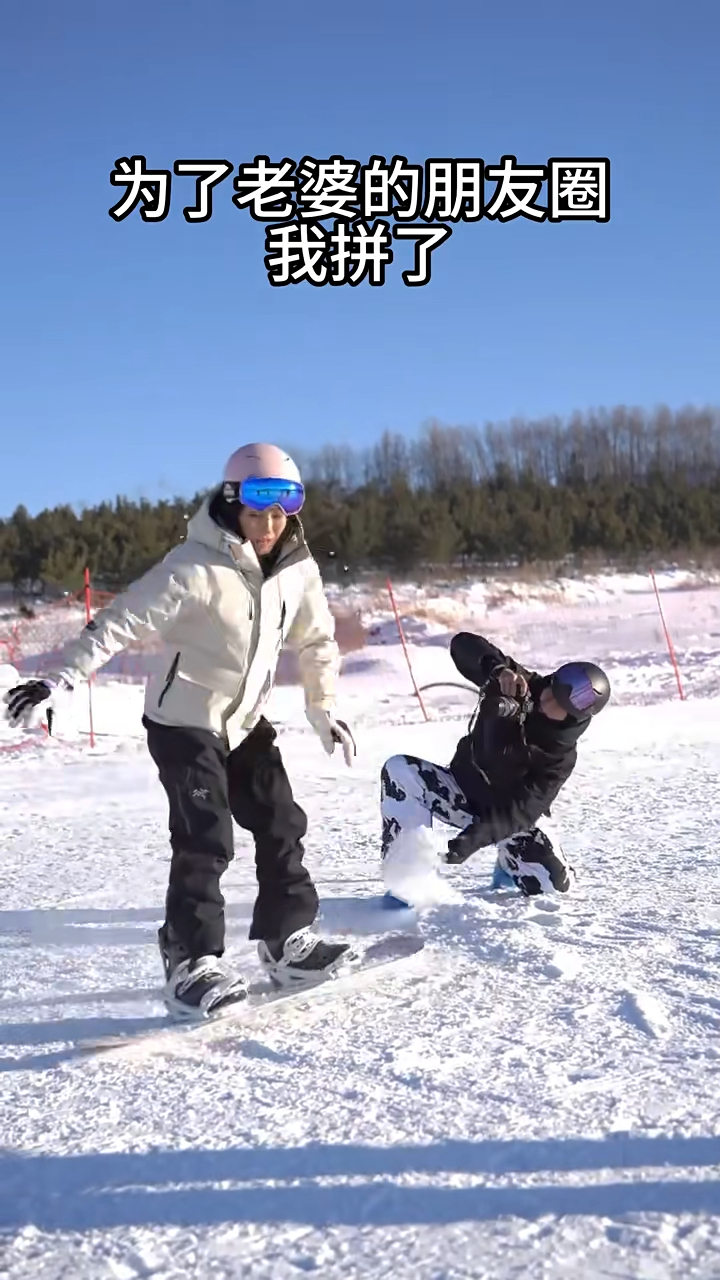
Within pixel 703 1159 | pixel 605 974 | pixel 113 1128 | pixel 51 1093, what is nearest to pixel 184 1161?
pixel 113 1128

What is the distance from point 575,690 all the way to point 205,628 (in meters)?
1.39

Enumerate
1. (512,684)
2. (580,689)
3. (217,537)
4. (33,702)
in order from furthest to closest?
1. (512,684)
2. (580,689)
3. (217,537)
4. (33,702)

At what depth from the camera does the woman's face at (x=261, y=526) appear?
314 cm

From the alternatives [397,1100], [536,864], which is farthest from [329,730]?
[397,1100]

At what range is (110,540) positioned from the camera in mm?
29094

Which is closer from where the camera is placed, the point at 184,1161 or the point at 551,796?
the point at 184,1161

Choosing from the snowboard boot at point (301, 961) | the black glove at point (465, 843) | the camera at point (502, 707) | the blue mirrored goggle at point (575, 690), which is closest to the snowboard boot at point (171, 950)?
the snowboard boot at point (301, 961)

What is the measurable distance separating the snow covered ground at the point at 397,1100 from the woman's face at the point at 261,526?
4.22ft

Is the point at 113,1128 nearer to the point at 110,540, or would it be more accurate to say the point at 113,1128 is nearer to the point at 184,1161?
the point at 184,1161

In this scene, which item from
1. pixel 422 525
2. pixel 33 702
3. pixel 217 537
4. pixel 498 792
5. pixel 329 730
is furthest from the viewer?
pixel 422 525

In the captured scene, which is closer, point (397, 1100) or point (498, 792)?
point (397, 1100)

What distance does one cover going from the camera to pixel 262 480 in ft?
10.2

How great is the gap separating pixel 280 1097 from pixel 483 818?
1794mm

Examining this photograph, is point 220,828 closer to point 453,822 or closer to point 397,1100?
point 397,1100
